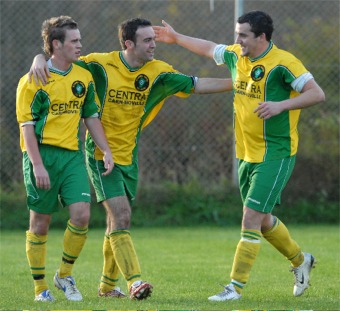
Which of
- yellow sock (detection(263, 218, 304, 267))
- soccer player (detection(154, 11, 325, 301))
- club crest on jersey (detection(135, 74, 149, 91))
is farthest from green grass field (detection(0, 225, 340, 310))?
club crest on jersey (detection(135, 74, 149, 91))

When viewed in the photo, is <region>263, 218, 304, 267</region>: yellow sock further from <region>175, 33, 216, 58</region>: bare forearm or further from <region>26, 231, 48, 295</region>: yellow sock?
<region>26, 231, 48, 295</region>: yellow sock

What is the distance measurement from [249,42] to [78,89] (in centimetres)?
124

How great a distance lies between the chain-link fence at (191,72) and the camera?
12.3 meters

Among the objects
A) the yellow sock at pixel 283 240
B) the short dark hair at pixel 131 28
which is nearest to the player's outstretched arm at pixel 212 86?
the short dark hair at pixel 131 28

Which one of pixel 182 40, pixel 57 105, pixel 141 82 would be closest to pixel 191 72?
pixel 182 40

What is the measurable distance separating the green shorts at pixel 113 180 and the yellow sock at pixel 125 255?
0.29m

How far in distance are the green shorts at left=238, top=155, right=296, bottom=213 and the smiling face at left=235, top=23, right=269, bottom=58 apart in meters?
0.78

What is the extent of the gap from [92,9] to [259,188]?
6.23 meters

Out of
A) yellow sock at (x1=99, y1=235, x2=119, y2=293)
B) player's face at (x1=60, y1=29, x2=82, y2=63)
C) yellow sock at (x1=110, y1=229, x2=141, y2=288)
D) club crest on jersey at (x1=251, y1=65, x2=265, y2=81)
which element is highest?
player's face at (x1=60, y1=29, x2=82, y2=63)

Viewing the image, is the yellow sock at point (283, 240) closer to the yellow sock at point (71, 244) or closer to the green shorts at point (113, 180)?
the green shorts at point (113, 180)

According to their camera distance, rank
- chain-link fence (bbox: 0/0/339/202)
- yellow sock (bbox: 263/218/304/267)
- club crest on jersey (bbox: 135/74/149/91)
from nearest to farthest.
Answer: club crest on jersey (bbox: 135/74/149/91) < yellow sock (bbox: 263/218/304/267) < chain-link fence (bbox: 0/0/339/202)

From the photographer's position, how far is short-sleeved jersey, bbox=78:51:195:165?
693 cm

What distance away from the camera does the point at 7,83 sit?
1223cm

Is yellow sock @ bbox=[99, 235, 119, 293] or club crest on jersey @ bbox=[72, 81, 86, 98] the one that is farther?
yellow sock @ bbox=[99, 235, 119, 293]
